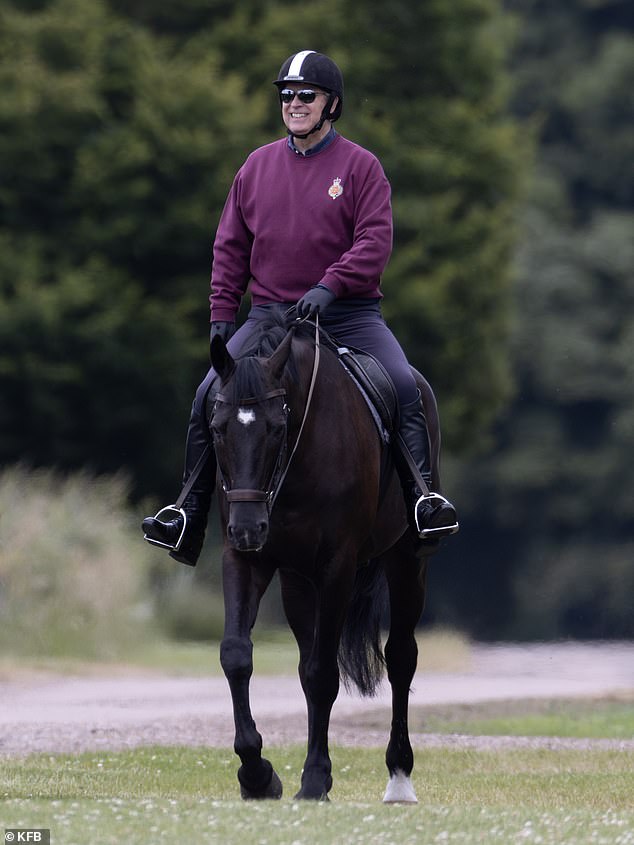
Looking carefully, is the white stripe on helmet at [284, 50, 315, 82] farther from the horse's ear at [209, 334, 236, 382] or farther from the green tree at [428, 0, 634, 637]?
the green tree at [428, 0, 634, 637]

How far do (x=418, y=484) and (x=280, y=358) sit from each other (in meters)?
1.31

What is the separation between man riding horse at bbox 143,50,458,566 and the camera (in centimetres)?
881

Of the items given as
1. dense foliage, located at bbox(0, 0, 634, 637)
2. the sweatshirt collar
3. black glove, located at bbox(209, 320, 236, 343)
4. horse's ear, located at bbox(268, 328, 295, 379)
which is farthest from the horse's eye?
dense foliage, located at bbox(0, 0, 634, 637)

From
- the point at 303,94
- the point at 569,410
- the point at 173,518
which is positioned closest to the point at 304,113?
the point at 303,94

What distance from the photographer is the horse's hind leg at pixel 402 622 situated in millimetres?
9727

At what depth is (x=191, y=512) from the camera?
28.8 ft

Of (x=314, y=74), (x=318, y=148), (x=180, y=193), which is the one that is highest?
A: (x=314, y=74)

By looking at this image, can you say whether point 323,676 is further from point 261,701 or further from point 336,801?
point 261,701

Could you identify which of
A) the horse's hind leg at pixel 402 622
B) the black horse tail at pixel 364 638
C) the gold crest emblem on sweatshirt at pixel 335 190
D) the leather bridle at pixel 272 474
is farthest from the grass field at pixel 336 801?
the gold crest emblem on sweatshirt at pixel 335 190

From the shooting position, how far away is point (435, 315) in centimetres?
2483

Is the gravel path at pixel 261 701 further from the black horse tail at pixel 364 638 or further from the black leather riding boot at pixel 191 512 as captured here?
the black leather riding boot at pixel 191 512

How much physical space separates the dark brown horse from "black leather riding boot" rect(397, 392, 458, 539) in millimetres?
108

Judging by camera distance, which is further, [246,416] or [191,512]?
[191,512]

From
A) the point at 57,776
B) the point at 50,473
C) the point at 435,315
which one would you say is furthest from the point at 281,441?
the point at 435,315
